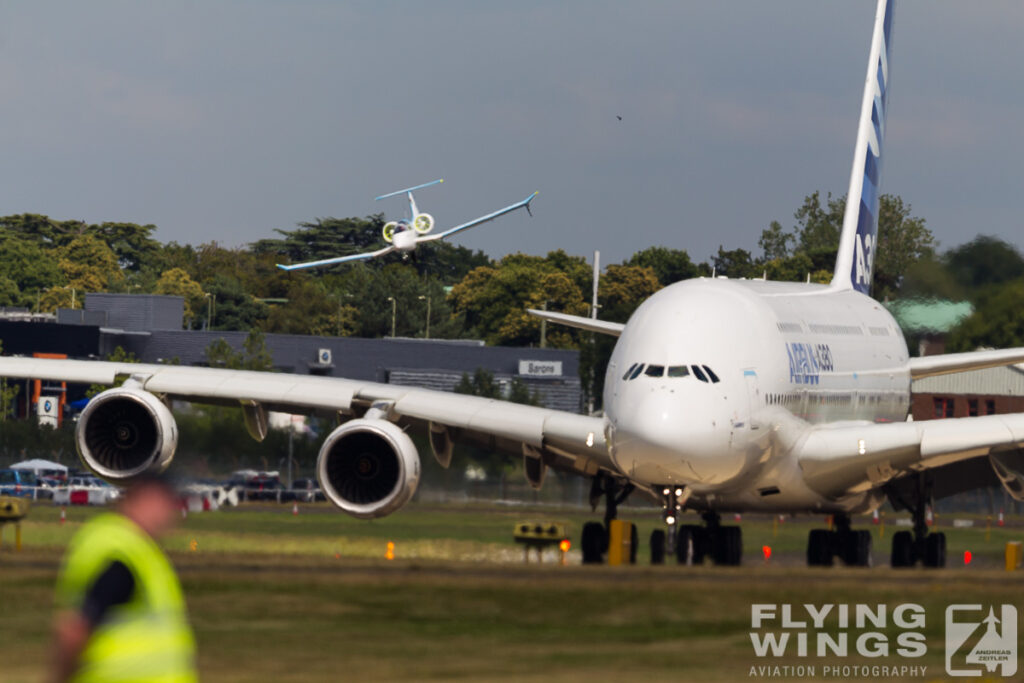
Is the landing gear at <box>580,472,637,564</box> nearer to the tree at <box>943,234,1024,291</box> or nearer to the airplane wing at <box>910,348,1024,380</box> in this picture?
the airplane wing at <box>910,348,1024,380</box>

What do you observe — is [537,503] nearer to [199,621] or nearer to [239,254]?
[199,621]

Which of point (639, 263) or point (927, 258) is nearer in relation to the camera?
point (927, 258)

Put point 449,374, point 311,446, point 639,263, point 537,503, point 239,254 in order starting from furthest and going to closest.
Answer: point 239,254, point 639,263, point 449,374, point 537,503, point 311,446

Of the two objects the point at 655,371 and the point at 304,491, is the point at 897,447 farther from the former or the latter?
the point at 304,491

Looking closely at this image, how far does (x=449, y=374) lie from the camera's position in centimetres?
9544

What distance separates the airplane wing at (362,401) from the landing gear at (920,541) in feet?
16.6

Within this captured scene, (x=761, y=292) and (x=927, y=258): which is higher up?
(x=927, y=258)

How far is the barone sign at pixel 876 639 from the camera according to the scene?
15219 mm

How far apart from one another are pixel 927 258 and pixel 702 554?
20566 mm

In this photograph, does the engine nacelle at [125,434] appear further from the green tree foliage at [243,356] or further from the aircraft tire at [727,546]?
the green tree foliage at [243,356]

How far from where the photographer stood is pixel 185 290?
137500 millimetres

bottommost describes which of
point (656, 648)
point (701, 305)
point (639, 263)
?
point (656, 648)

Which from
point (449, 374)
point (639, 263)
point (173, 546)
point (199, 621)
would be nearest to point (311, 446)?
point (173, 546)

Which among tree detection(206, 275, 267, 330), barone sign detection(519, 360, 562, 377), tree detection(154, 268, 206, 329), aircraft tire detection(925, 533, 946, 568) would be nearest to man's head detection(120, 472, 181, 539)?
aircraft tire detection(925, 533, 946, 568)
